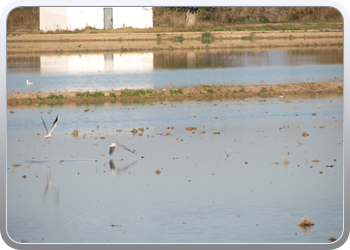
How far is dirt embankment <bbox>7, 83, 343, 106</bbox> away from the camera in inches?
833

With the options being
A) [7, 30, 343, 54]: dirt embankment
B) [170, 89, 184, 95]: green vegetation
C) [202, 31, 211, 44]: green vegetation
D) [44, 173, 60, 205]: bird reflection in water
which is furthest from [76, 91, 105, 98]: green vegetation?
[202, 31, 211, 44]: green vegetation

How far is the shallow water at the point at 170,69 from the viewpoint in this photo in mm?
25969

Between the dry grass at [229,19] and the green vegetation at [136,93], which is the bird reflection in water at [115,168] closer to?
the green vegetation at [136,93]

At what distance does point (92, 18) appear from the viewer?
48594 millimetres

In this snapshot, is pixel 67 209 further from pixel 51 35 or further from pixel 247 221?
pixel 51 35

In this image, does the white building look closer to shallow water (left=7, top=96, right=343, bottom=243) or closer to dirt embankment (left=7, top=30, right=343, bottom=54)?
dirt embankment (left=7, top=30, right=343, bottom=54)

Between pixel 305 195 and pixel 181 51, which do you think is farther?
pixel 181 51

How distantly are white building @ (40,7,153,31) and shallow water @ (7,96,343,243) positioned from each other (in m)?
31.6

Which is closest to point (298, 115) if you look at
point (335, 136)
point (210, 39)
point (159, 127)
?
point (335, 136)

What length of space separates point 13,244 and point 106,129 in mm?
9830

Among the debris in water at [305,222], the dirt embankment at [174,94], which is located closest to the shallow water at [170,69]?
the dirt embankment at [174,94]

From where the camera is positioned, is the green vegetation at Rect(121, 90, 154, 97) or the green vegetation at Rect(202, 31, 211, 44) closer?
the green vegetation at Rect(121, 90, 154, 97)

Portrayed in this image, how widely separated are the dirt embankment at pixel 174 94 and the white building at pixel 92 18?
27687 millimetres

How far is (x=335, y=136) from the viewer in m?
14.4
